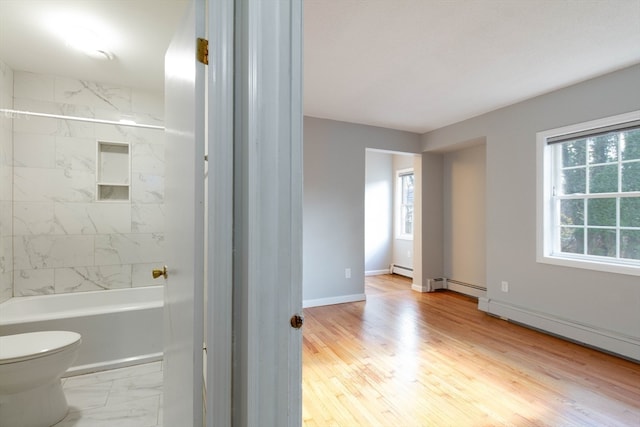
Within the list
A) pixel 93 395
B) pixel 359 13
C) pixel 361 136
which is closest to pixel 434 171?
pixel 361 136

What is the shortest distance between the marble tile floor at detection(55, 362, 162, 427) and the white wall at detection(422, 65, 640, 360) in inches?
132

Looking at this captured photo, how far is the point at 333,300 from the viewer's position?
12.5ft

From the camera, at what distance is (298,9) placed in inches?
28.9

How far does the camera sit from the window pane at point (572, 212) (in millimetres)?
2803

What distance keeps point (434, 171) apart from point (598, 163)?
2.02m

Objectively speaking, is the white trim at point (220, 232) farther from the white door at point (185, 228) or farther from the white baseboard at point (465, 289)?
the white baseboard at point (465, 289)

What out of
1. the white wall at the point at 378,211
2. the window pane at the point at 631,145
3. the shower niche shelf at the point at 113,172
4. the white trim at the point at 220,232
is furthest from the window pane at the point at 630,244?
the shower niche shelf at the point at 113,172

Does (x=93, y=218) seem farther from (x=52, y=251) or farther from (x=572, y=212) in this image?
(x=572, y=212)

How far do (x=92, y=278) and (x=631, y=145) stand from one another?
482 centimetres

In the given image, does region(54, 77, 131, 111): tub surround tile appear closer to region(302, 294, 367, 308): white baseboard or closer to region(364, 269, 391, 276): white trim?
region(302, 294, 367, 308): white baseboard

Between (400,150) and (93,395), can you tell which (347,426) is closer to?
(93,395)

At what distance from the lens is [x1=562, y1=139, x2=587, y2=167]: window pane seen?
9.11ft

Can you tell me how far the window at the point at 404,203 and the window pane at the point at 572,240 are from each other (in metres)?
2.65

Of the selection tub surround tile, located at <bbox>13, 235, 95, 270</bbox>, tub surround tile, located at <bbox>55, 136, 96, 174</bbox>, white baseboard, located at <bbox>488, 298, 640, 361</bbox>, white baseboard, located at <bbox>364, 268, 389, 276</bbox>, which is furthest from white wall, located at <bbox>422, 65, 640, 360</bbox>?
tub surround tile, located at <bbox>13, 235, 95, 270</bbox>
